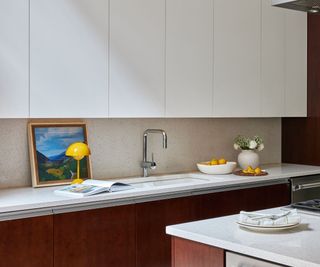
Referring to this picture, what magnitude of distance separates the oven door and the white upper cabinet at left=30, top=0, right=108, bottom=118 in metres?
1.80

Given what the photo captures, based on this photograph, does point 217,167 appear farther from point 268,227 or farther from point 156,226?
point 268,227

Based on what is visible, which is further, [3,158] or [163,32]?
[163,32]

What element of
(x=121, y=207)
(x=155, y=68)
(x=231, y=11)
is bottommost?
(x=121, y=207)

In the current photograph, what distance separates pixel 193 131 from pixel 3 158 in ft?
5.60

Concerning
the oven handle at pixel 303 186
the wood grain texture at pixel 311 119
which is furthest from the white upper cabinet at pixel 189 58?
the wood grain texture at pixel 311 119

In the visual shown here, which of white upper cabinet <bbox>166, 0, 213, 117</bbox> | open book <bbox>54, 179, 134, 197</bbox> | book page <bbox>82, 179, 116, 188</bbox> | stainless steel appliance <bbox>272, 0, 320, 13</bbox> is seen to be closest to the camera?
stainless steel appliance <bbox>272, 0, 320, 13</bbox>

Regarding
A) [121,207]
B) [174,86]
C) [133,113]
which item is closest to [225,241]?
[121,207]

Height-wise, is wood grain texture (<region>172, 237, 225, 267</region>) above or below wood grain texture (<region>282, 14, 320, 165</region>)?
below

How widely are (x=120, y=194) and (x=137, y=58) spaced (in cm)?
99

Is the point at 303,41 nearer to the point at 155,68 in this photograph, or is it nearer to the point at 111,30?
the point at 155,68

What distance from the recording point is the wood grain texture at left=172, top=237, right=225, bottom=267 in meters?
1.95

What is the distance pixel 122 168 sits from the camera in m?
3.92

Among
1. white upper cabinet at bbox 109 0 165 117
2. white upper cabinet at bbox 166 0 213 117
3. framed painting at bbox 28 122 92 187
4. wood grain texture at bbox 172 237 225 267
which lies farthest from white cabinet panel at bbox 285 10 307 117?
wood grain texture at bbox 172 237 225 267

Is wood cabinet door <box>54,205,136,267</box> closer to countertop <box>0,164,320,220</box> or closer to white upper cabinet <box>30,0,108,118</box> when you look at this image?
countertop <box>0,164,320,220</box>
